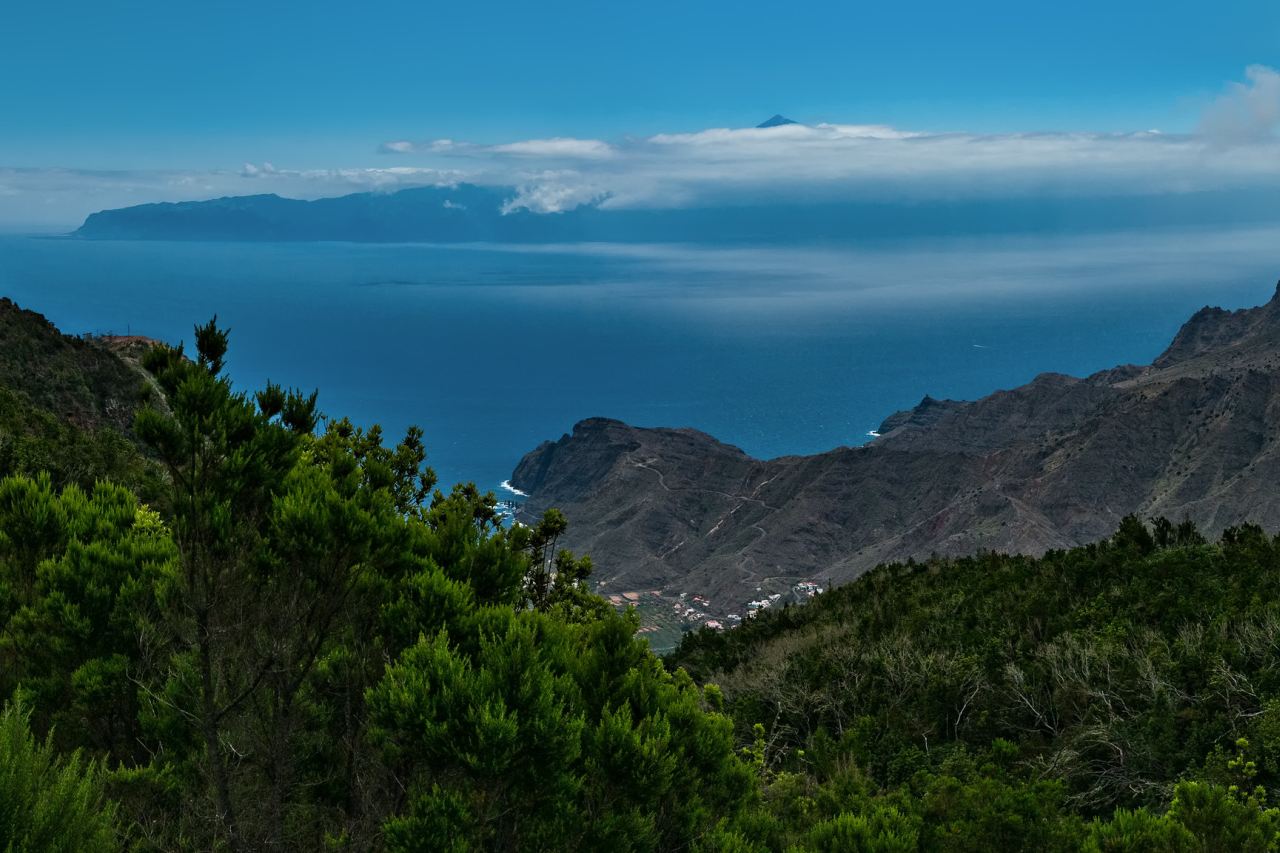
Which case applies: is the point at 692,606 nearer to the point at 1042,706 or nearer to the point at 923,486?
the point at 923,486

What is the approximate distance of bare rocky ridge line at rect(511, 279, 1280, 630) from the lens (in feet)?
275

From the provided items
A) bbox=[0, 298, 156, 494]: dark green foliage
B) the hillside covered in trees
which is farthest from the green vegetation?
bbox=[0, 298, 156, 494]: dark green foliage

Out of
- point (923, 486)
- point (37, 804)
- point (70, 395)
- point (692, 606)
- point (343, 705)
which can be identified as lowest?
point (692, 606)

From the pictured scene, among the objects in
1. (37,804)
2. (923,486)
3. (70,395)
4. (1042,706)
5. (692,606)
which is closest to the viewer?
(37,804)

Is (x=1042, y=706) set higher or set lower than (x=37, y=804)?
lower

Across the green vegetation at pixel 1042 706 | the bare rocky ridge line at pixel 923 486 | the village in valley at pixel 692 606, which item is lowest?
the village in valley at pixel 692 606

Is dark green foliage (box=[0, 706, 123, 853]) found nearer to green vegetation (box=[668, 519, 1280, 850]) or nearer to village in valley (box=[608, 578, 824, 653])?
green vegetation (box=[668, 519, 1280, 850])

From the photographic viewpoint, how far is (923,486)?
11088 centimetres

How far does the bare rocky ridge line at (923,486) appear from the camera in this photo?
275 ft

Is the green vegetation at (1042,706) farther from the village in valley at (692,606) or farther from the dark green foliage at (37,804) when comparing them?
the village in valley at (692,606)

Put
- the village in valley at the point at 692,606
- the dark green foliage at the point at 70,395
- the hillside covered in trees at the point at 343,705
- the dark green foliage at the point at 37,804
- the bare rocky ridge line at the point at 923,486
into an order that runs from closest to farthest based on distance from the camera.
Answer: the dark green foliage at the point at 37,804 → the hillside covered in trees at the point at 343,705 → the dark green foliage at the point at 70,395 → the village in valley at the point at 692,606 → the bare rocky ridge line at the point at 923,486

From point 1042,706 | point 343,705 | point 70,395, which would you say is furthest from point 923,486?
point 343,705

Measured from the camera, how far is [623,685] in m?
6.96

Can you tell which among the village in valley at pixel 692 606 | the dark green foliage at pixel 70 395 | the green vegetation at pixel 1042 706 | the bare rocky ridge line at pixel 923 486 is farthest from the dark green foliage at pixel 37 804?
the bare rocky ridge line at pixel 923 486
